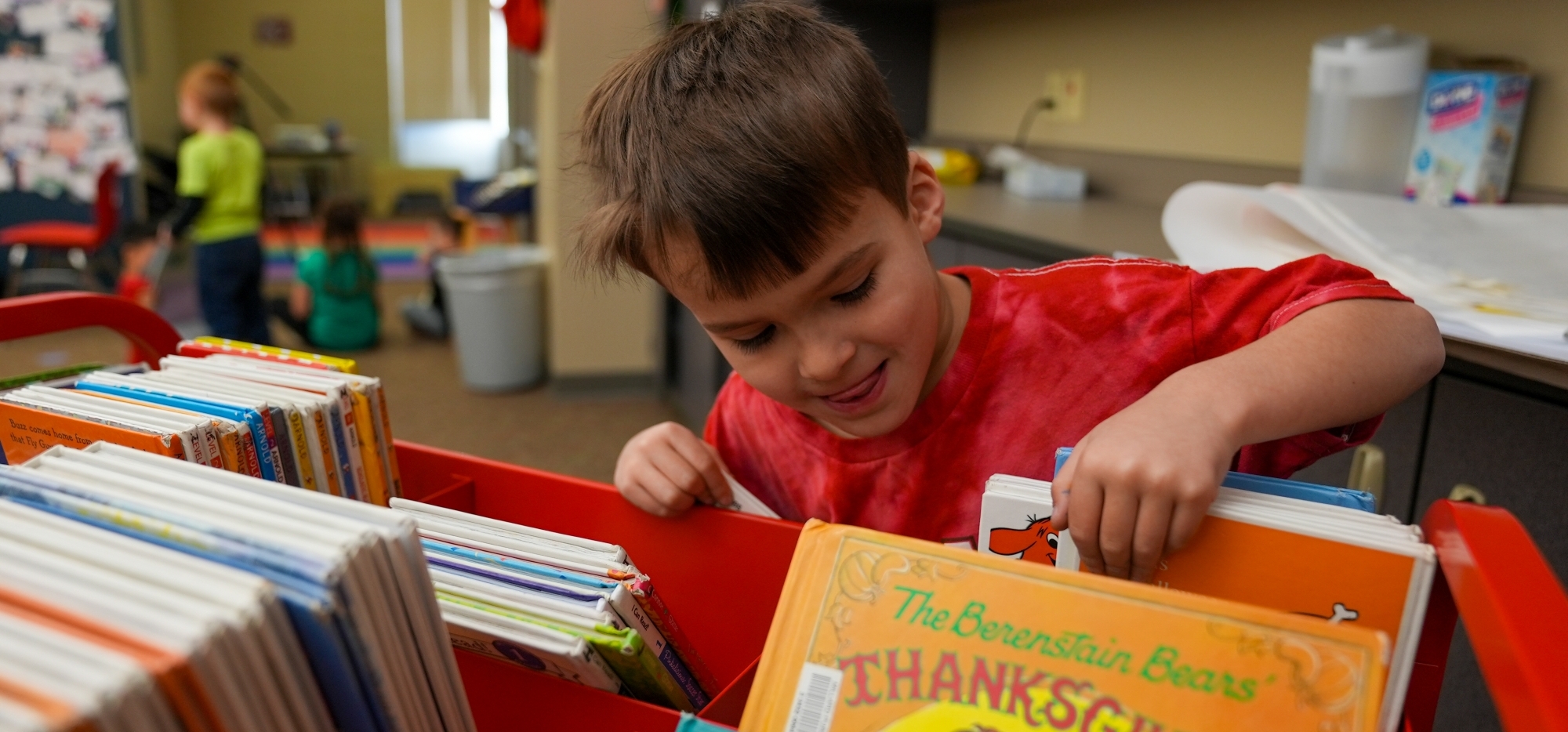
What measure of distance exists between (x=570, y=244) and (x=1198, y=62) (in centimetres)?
195

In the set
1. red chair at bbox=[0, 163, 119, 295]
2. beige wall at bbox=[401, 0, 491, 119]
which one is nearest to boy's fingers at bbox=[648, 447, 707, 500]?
red chair at bbox=[0, 163, 119, 295]

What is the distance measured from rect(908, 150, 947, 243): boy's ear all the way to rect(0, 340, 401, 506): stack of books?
0.46 meters

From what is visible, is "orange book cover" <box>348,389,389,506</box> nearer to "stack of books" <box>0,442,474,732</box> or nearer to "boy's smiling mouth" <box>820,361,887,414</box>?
"stack of books" <box>0,442,474,732</box>

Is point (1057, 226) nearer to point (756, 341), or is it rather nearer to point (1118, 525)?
point (756, 341)

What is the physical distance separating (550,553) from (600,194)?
0.33m

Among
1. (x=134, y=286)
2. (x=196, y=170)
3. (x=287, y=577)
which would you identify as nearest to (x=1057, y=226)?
(x=287, y=577)

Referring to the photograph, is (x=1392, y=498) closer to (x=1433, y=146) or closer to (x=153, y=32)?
(x=1433, y=146)

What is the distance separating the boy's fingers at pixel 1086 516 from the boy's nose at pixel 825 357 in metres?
0.23

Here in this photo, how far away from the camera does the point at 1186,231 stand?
124cm

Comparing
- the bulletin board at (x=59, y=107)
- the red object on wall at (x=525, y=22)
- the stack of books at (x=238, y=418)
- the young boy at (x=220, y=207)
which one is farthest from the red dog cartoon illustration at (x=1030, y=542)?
the bulletin board at (x=59, y=107)

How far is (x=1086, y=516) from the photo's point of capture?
0.49 metres

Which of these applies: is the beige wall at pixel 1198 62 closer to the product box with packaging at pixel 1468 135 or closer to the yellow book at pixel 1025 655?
the product box with packaging at pixel 1468 135

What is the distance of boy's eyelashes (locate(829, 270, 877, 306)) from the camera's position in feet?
2.31

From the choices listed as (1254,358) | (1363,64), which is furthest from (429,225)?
(1254,358)
